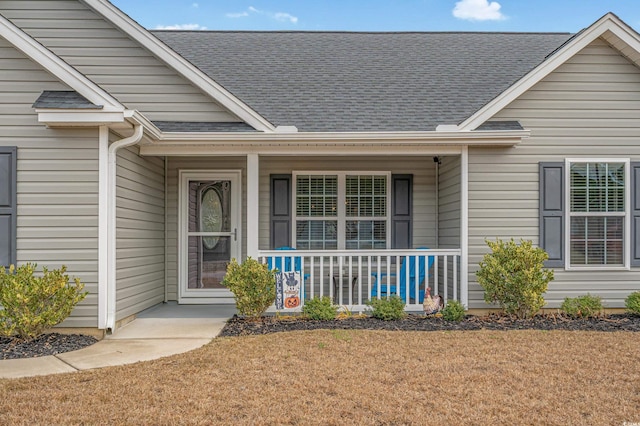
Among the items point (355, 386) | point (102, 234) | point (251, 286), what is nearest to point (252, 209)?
point (251, 286)

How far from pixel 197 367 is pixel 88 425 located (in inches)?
53.0

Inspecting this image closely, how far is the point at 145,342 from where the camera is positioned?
19.0 ft

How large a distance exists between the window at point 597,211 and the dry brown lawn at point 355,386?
5.68 feet

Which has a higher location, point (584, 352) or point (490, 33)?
point (490, 33)

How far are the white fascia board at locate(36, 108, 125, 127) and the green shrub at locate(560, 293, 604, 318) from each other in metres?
5.83

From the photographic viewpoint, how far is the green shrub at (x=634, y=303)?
22.4 ft

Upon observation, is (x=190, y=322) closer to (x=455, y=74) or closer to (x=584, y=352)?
(x=584, y=352)

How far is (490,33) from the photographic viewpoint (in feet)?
38.3

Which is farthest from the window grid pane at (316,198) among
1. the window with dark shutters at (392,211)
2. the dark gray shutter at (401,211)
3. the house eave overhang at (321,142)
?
the house eave overhang at (321,142)

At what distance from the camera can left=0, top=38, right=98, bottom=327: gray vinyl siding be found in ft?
19.4

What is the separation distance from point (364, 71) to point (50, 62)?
5.35m

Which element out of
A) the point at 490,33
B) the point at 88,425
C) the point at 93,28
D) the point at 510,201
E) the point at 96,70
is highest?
the point at 490,33

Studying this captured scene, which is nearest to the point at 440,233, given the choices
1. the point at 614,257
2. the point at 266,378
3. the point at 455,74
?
the point at 614,257

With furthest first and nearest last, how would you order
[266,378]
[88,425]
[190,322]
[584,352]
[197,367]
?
[190,322] < [584,352] < [197,367] < [266,378] < [88,425]
